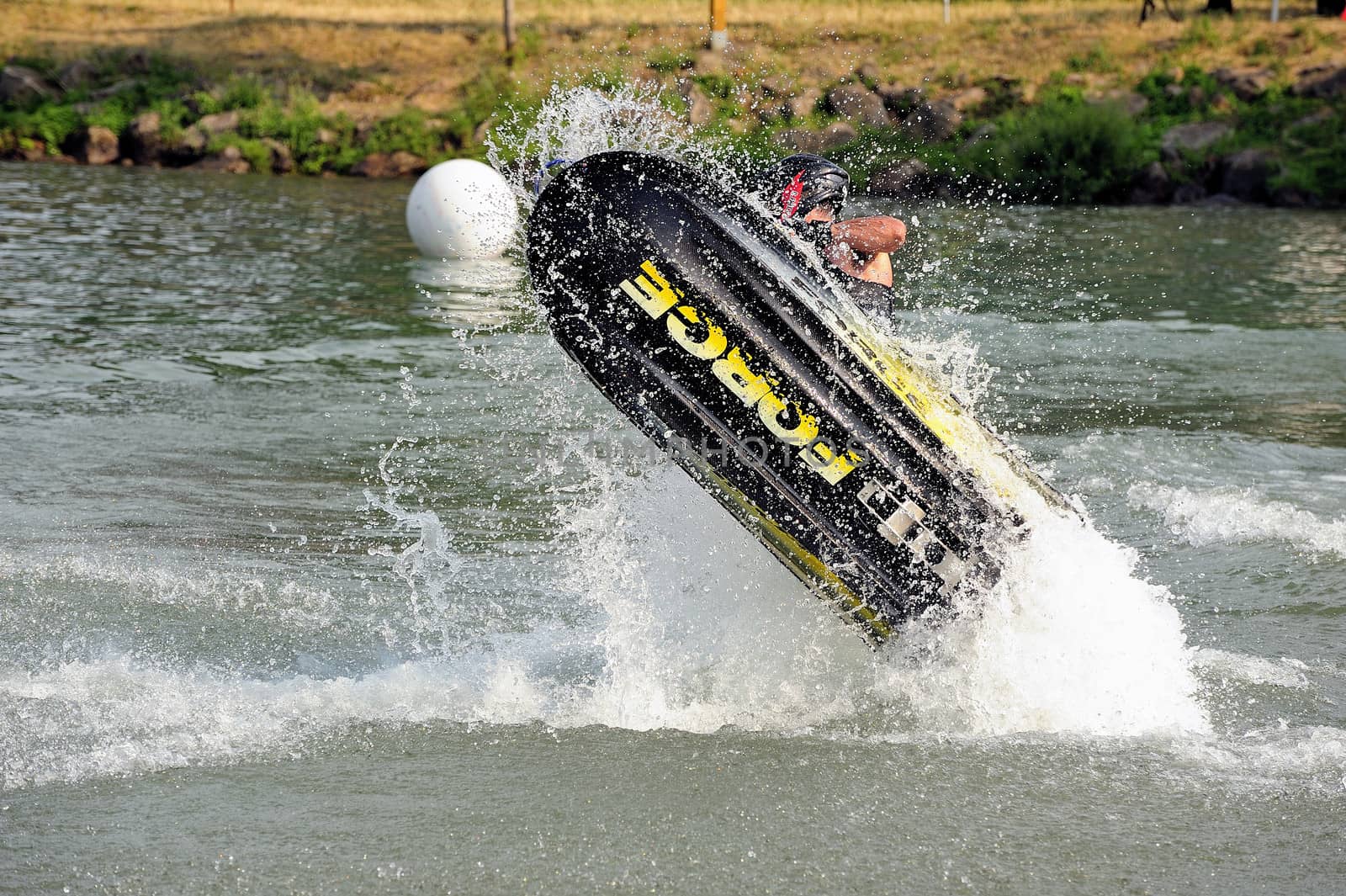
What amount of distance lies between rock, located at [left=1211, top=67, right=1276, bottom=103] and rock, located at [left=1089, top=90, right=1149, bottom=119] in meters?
1.44

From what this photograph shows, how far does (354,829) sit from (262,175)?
80.0 feet

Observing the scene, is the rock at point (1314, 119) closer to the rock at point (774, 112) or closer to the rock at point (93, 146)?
the rock at point (774, 112)

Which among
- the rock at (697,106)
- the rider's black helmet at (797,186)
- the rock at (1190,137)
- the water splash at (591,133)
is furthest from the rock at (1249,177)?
the water splash at (591,133)

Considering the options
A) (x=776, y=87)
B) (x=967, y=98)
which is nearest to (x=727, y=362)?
(x=776, y=87)

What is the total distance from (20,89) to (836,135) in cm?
1624

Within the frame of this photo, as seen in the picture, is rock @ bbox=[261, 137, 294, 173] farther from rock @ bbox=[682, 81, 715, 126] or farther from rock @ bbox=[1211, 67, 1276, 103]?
rock @ bbox=[1211, 67, 1276, 103]

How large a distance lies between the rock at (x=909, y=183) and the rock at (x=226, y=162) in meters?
11.3

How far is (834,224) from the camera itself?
5754 millimetres

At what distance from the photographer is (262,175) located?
88.3ft

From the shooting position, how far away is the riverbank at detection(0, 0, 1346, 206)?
24.3m

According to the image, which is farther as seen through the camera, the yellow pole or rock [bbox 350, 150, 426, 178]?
the yellow pole

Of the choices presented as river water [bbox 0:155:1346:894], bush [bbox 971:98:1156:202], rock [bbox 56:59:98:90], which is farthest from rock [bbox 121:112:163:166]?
river water [bbox 0:155:1346:894]

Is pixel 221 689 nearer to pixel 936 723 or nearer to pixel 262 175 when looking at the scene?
pixel 936 723

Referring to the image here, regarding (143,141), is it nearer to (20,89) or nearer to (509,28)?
(20,89)
